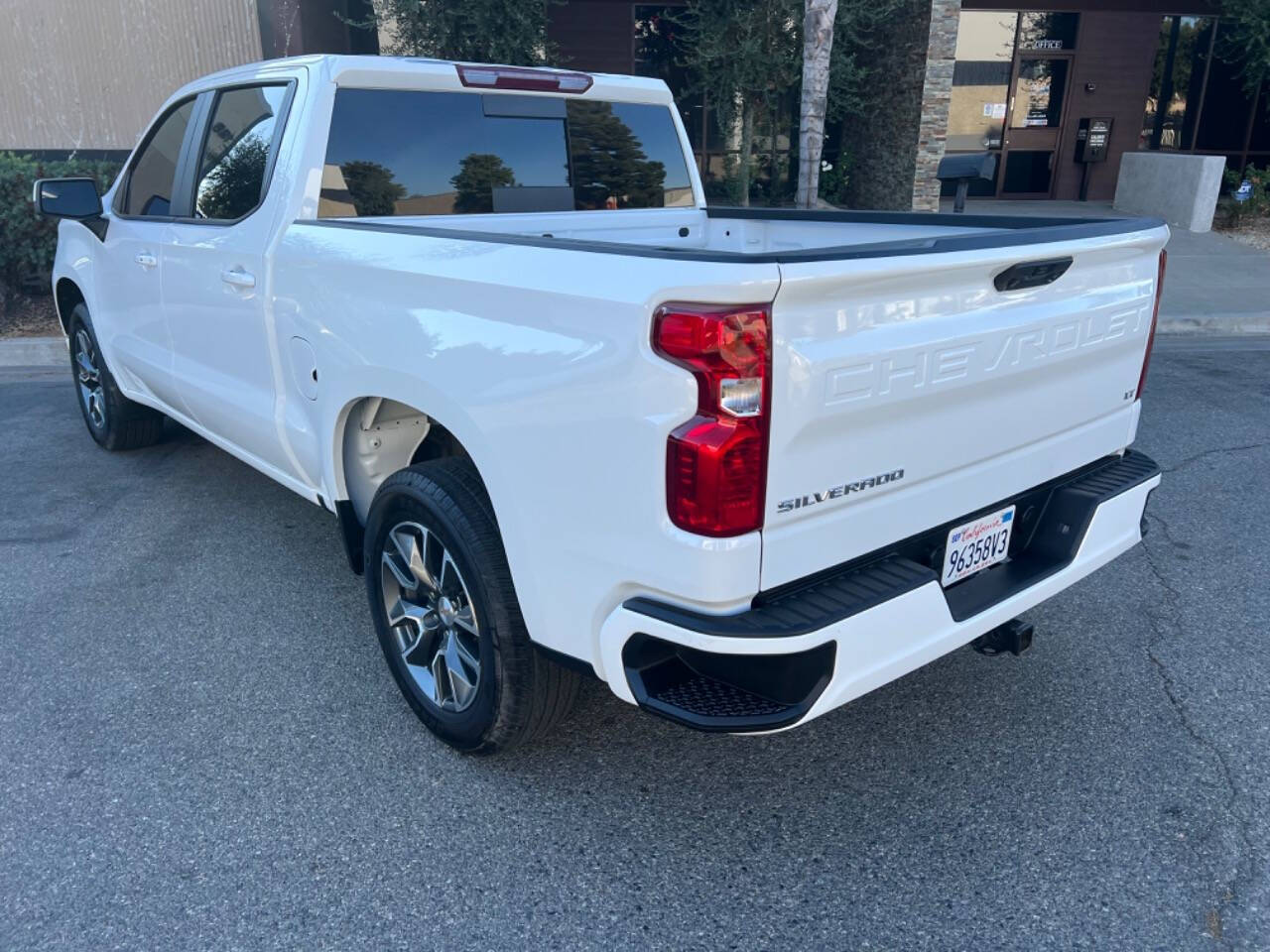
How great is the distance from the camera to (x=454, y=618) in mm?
2838

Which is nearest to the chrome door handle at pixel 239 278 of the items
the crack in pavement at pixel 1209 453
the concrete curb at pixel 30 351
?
the crack in pavement at pixel 1209 453

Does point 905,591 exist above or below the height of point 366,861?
above

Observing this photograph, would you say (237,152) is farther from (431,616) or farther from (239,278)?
(431,616)

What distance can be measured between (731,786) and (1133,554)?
256cm

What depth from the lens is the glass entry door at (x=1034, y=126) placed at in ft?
56.9

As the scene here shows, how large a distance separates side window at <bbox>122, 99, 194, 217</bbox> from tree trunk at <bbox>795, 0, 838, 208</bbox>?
7.41 metres

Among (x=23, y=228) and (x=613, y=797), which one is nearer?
(x=613, y=797)

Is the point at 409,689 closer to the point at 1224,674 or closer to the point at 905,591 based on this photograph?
the point at 905,591

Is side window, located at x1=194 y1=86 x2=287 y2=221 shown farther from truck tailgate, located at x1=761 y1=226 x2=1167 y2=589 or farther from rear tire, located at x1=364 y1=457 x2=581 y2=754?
truck tailgate, located at x1=761 y1=226 x2=1167 y2=589

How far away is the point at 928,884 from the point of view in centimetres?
242

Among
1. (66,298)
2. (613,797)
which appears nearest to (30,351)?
(66,298)

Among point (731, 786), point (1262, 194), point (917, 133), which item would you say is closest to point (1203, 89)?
point (1262, 194)

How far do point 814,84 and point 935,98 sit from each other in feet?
11.3

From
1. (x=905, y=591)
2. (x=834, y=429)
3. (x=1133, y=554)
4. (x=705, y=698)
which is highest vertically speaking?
(x=834, y=429)
